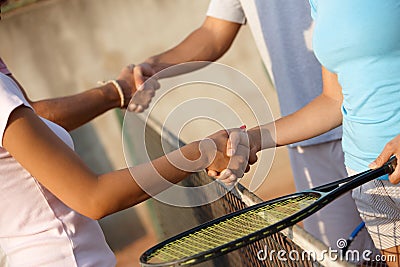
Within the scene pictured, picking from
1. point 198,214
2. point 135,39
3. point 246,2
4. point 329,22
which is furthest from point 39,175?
point 135,39

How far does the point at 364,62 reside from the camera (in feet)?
6.25

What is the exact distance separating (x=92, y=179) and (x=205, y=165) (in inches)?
16.3

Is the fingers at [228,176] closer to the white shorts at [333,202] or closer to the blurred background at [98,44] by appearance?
the white shorts at [333,202]

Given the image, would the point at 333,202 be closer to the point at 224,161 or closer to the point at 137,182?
the point at 224,161

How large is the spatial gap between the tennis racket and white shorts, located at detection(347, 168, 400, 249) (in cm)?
21

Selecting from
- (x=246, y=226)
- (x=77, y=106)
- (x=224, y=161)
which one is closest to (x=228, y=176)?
(x=224, y=161)

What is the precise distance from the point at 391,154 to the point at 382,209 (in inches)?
10.8

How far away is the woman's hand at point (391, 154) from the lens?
1780mm

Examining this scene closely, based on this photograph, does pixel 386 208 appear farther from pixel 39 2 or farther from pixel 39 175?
pixel 39 2

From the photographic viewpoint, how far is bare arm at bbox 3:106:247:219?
175 cm

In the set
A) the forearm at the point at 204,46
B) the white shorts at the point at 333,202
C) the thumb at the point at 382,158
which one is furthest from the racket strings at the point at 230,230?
the forearm at the point at 204,46

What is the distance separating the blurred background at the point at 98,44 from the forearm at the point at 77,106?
3144 mm

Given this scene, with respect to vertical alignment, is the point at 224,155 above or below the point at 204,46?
below

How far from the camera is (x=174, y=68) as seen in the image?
3.04m
